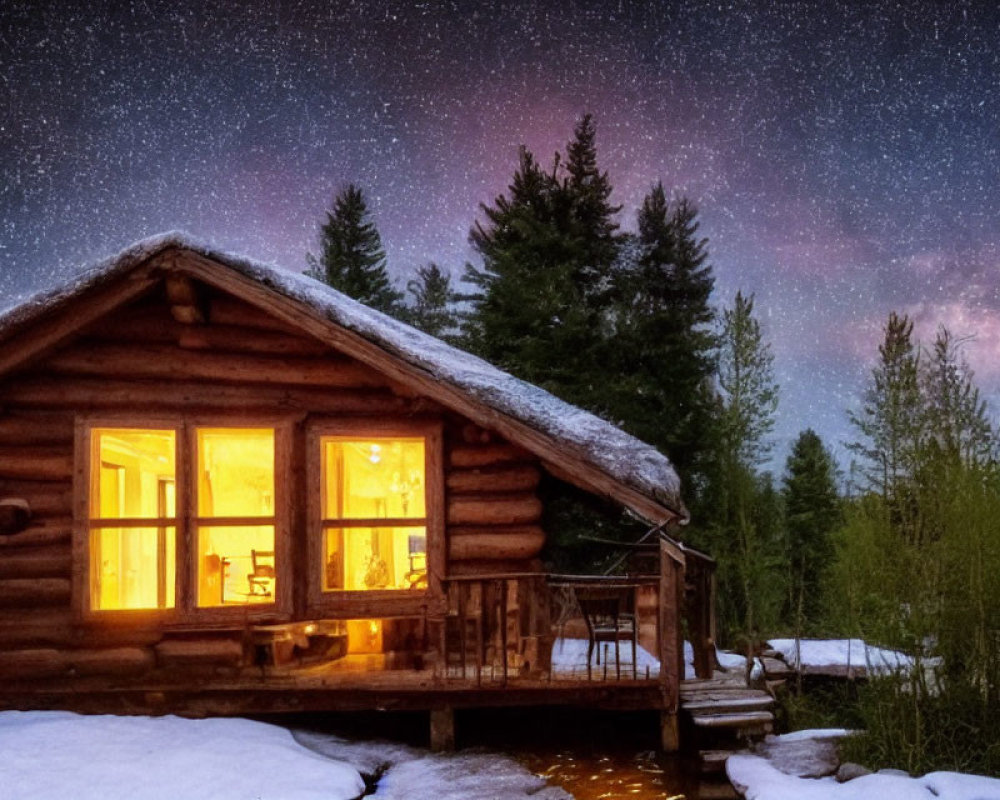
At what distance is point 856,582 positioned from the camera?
8.74m

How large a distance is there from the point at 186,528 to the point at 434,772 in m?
3.67

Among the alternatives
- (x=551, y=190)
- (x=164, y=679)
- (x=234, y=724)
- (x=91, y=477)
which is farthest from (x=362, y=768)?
(x=551, y=190)

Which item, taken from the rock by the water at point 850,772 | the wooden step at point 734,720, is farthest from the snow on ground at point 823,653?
the rock by the water at point 850,772

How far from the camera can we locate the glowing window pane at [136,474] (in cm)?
1039

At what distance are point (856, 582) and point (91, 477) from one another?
8.20 meters

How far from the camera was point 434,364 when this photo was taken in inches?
331

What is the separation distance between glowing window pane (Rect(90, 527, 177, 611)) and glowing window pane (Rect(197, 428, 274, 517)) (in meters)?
1.02

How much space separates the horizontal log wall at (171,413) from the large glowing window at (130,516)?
29 centimetres

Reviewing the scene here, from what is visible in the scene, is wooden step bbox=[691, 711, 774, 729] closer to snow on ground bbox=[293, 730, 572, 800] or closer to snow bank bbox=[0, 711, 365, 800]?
snow on ground bbox=[293, 730, 572, 800]

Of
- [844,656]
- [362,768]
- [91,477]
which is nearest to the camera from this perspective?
[362,768]

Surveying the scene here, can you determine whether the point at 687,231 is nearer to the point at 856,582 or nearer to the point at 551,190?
the point at 551,190

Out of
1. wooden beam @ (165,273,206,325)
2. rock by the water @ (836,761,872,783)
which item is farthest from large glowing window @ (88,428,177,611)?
rock by the water @ (836,761,872,783)

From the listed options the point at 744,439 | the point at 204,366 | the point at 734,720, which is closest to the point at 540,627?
the point at 734,720

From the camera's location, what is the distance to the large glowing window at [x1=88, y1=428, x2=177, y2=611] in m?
9.02
